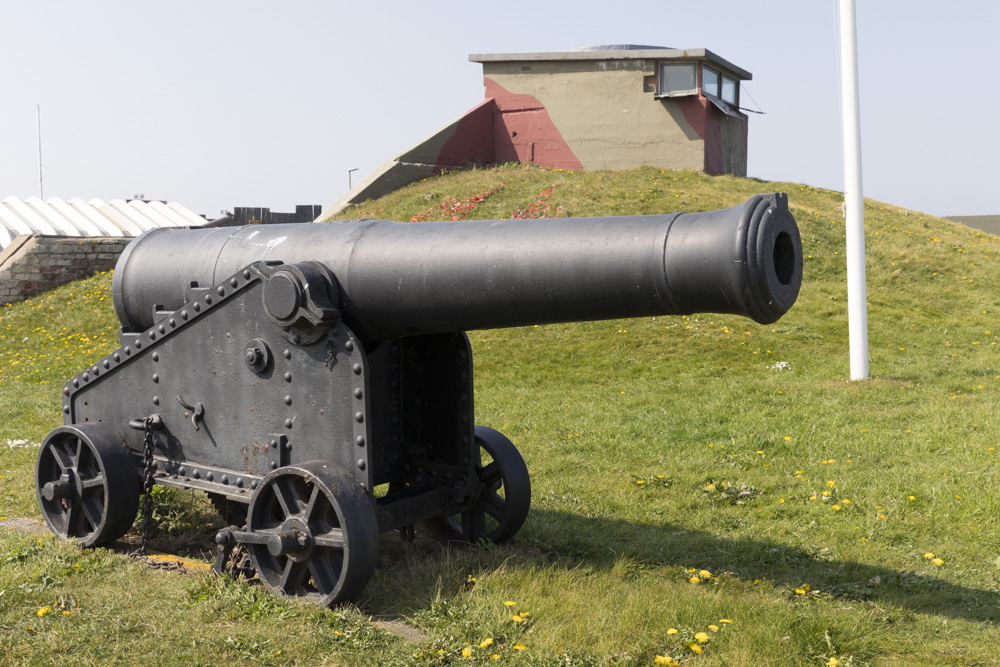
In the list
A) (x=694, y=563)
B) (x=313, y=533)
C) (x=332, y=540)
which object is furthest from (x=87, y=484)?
(x=694, y=563)

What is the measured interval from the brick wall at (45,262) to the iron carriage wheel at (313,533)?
531 inches

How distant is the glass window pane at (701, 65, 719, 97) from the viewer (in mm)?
18281

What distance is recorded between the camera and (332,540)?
3.87 metres

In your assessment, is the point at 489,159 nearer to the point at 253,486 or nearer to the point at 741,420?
the point at 741,420

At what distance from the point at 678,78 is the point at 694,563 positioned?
14.9 m

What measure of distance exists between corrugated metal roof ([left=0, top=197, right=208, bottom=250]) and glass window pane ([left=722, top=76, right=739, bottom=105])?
37.6 feet

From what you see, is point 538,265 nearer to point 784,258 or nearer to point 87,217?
point 784,258

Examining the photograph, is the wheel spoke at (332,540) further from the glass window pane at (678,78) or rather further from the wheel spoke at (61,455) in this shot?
the glass window pane at (678,78)

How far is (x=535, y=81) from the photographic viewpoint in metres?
18.9

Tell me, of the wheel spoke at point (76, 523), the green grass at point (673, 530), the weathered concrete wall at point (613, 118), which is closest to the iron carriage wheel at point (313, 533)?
the green grass at point (673, 530)

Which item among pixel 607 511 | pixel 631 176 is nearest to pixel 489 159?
pixel 631 176

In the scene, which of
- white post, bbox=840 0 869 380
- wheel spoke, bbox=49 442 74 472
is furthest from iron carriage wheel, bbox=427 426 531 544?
white post, bbox=840 0 869 380

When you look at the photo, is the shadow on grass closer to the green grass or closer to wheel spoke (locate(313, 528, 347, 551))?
the green grass

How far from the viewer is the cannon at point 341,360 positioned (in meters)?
3.52
